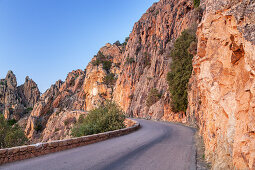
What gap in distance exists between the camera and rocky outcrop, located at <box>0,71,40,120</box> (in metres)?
76.7

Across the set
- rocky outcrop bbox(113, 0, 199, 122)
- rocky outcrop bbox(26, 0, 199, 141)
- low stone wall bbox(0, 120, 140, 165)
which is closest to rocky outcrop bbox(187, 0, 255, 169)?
low stone wall bbox(0, 120, 140, 165)

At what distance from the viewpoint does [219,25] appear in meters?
5.99

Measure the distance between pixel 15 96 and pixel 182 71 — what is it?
8982cm

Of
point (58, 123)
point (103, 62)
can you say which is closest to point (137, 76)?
point (58, 123)

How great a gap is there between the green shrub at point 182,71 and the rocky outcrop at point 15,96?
7225 cm

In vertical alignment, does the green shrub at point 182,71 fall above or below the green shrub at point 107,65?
below

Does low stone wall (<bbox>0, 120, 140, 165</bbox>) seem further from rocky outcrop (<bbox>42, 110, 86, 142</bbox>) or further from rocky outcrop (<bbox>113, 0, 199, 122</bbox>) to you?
rocky outcrop (<bbox>42, 110, 86, 142</bbox>)

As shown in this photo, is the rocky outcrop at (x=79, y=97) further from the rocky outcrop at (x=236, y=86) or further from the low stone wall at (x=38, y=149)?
the rocky outcrop at (x=236, y=86)

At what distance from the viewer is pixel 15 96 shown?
8950 cm

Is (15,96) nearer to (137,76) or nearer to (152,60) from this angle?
(137,76)

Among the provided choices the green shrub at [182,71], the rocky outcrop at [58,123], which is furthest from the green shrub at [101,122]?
the rocky outcrop at [58,123]

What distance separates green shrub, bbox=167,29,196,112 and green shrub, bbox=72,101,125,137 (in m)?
11.7

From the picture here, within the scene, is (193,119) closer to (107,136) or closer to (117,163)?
(107,136)

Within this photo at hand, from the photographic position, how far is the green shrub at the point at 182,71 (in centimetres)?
2556
